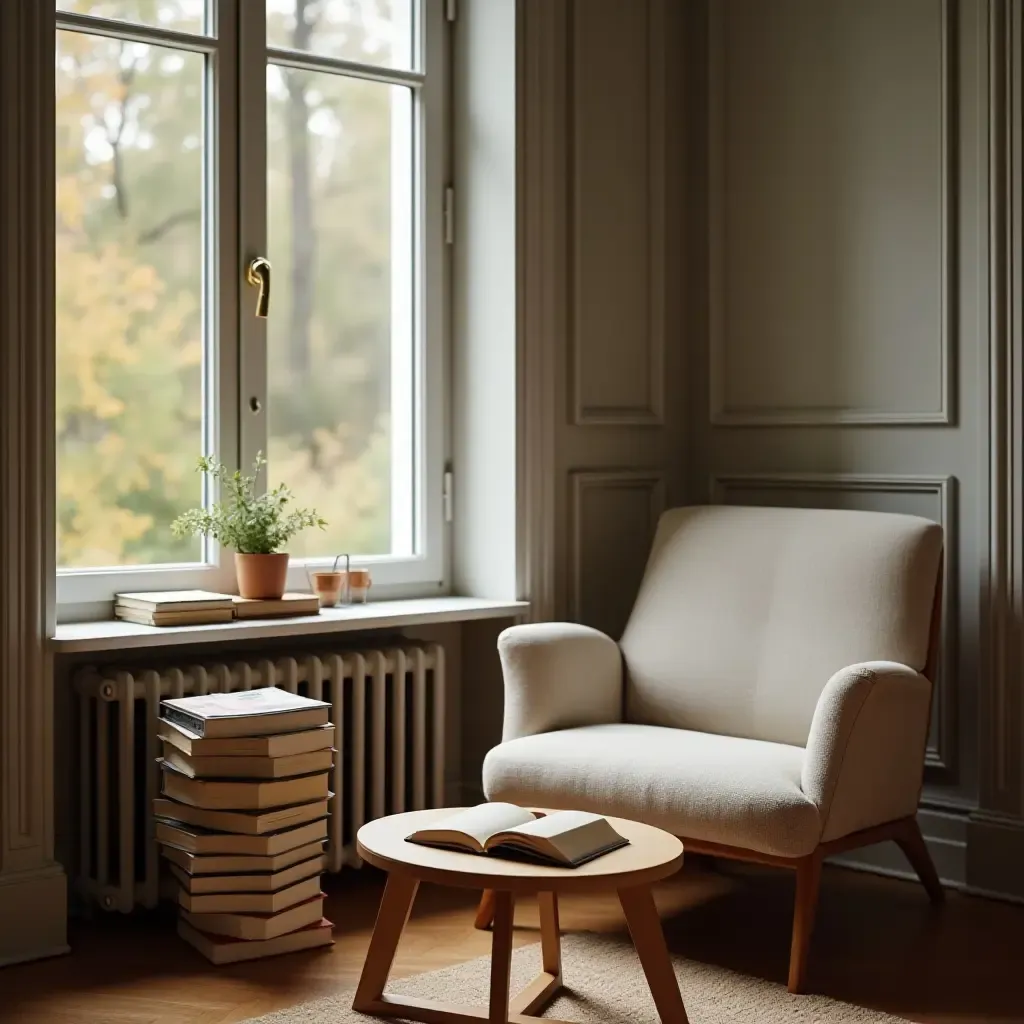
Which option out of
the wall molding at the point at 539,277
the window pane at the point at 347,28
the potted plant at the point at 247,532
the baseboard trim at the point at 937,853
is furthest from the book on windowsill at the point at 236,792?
the window pane at the point at 347,28

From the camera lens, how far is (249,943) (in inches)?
115

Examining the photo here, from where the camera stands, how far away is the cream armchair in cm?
281

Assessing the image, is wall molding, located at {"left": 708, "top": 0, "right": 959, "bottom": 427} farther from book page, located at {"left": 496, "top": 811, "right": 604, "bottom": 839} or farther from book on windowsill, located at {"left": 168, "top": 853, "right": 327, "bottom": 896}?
book on windowsill, located at {"left": 168, "top": 853, "right": 327, "bottom": 896}

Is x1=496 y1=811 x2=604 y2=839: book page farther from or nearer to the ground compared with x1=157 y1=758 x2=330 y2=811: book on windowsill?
farther from the ground

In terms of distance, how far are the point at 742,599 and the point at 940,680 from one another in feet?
1.75

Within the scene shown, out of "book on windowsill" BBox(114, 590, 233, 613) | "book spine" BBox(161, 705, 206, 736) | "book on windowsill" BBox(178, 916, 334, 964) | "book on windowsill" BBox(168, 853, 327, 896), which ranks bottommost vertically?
"book on windowsill" BBox(178, 916, 334, 964)

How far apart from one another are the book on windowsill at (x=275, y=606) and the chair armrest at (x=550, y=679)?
46 cm

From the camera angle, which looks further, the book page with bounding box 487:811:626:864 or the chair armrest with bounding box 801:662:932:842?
the chair armrest with bounding box 801:662:932:842

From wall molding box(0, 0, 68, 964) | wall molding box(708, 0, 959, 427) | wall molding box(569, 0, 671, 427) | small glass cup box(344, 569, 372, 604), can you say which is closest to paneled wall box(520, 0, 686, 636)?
wall molding box(569, 0, 671, 427)

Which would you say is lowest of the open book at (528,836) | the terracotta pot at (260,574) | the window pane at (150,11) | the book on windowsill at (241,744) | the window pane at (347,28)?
the open book at (528,836)

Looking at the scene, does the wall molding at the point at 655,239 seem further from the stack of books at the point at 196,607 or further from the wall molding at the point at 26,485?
the wall molding at the point at 26,485

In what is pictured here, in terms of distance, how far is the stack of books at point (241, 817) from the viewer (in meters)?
2.92

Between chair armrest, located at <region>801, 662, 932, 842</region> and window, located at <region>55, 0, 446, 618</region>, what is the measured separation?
4.31ft

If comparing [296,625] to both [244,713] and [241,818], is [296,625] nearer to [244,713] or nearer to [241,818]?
[244,713]
